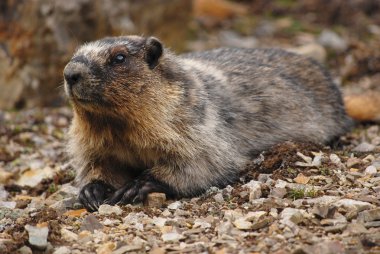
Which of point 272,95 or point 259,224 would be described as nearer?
point 259,224

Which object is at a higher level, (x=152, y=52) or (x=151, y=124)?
(x=152, y=52)

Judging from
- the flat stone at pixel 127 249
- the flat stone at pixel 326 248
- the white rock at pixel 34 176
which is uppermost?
the flat stone at pixel 326 248

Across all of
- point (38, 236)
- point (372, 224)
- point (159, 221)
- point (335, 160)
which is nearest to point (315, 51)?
point (335, 160)

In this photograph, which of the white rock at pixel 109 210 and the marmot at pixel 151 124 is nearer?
the white rock at pixel 109 210

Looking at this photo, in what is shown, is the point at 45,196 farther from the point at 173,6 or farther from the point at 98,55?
the point at 173,6

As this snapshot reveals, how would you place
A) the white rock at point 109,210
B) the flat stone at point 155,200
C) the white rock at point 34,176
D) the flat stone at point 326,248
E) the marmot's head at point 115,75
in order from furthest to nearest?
the white rock at point 34,176, the flat stone at point 155,200, the marmot's head at point 115,75, the white rock at point 109,210, the flat stone at point 326,248

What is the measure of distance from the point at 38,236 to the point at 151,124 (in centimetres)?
191

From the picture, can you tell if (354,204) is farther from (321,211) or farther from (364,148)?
(364,148)

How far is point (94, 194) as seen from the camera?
7438 mm

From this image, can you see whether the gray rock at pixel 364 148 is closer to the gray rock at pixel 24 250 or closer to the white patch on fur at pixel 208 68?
the white patch on fur at pixel 208 68

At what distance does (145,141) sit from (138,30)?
6.54m

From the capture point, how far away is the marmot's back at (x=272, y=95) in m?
8.61

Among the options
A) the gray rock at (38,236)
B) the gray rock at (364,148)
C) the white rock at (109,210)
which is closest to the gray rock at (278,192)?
the white rock at (109,210)

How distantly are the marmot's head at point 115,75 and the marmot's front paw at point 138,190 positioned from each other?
0.85m
